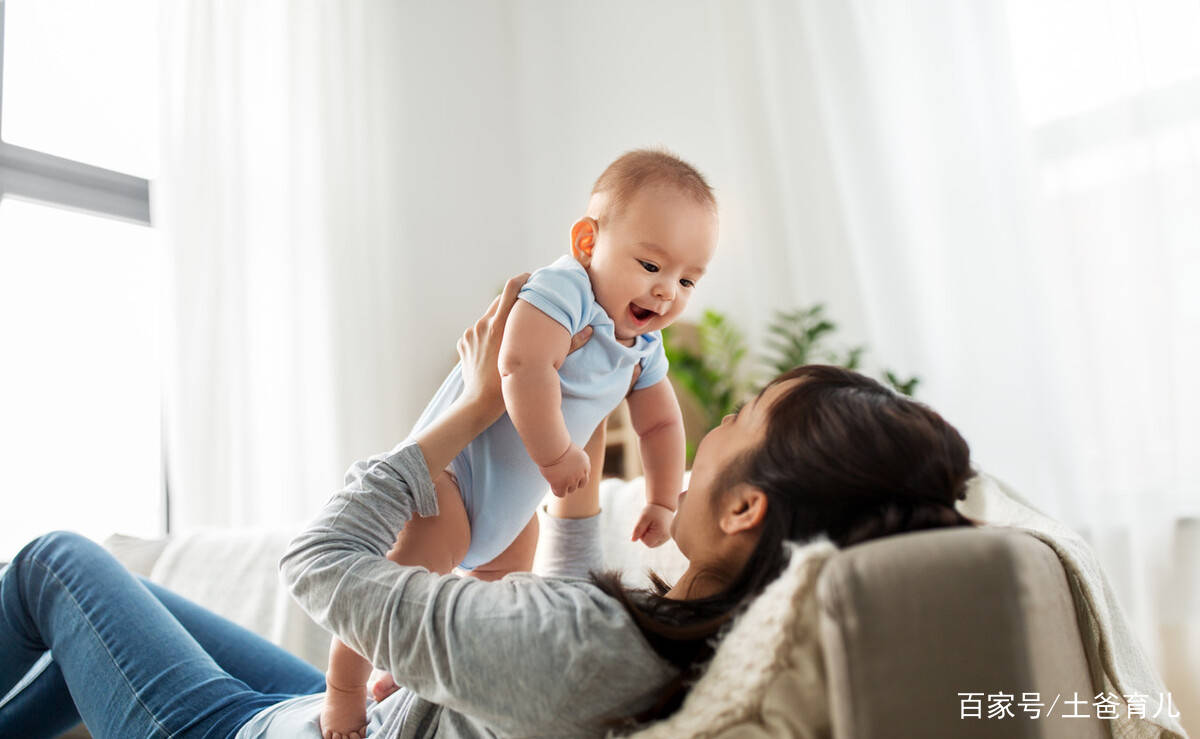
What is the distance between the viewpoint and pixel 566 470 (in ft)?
2.98

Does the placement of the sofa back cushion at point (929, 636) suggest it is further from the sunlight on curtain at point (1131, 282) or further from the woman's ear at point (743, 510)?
the sunlight on curtain at point (1131, 282)

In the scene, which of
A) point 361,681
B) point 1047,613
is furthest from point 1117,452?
point 361,681

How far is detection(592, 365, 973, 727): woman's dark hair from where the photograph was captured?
26.7 inches

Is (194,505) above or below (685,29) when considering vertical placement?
below

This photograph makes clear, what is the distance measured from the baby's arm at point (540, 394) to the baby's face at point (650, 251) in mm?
110

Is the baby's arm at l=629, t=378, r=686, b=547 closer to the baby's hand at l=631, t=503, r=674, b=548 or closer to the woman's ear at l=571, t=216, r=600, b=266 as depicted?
the baby's hand at l=631, t=503, r=674, b=548

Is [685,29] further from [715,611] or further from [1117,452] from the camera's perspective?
[715,611]

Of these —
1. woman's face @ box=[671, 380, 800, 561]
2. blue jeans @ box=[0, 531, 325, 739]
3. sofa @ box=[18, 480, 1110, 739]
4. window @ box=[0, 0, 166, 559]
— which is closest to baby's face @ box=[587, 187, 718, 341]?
woman's face @ box=[671, 380, 800, 561]

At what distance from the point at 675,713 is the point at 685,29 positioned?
318 cm

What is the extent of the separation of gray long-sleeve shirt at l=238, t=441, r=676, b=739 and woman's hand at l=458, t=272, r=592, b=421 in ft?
0.76

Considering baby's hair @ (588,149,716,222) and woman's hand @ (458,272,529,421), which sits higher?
baby's hair @ (588,149,716,222)

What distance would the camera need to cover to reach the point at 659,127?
11.0 ft

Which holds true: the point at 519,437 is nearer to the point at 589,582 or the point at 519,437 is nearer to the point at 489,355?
the point at 489,355

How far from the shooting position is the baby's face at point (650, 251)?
38.4 inches
